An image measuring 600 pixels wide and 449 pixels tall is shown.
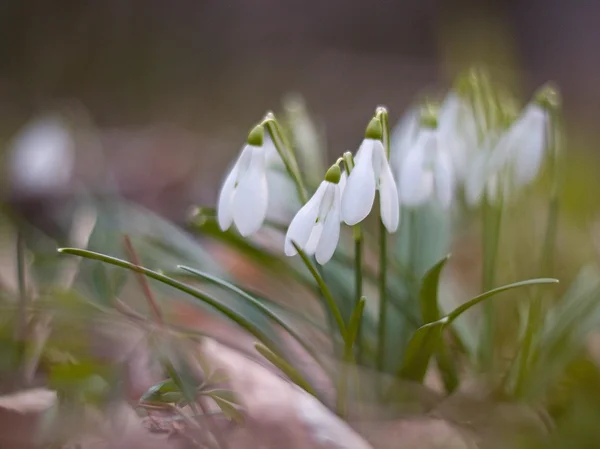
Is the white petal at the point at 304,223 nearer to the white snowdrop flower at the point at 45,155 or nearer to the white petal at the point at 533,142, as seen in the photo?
the white petal at the point at 533,142

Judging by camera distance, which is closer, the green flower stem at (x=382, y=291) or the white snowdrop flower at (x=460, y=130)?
the green flower stem at (x=382, y=291)

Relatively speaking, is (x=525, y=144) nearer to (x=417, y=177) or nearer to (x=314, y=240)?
(x=417, y=177)

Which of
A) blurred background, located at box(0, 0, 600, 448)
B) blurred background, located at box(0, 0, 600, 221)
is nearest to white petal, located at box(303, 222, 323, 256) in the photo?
blurred background, located at box(0, 0, 600, 448)

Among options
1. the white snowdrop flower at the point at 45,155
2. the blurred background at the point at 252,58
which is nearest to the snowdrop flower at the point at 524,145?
the white snowdrop flower at the point at 45,155

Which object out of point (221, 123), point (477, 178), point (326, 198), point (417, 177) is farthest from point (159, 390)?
point (221, 123)

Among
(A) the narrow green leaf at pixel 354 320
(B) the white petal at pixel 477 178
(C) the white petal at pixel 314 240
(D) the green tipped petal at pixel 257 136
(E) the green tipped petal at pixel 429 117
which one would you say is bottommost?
(A) the narrow green leaf at pixel 354 320

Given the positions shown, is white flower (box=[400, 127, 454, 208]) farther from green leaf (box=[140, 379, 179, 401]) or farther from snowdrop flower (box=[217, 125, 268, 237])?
green leaf (box=[140, 379, 179, 401])
